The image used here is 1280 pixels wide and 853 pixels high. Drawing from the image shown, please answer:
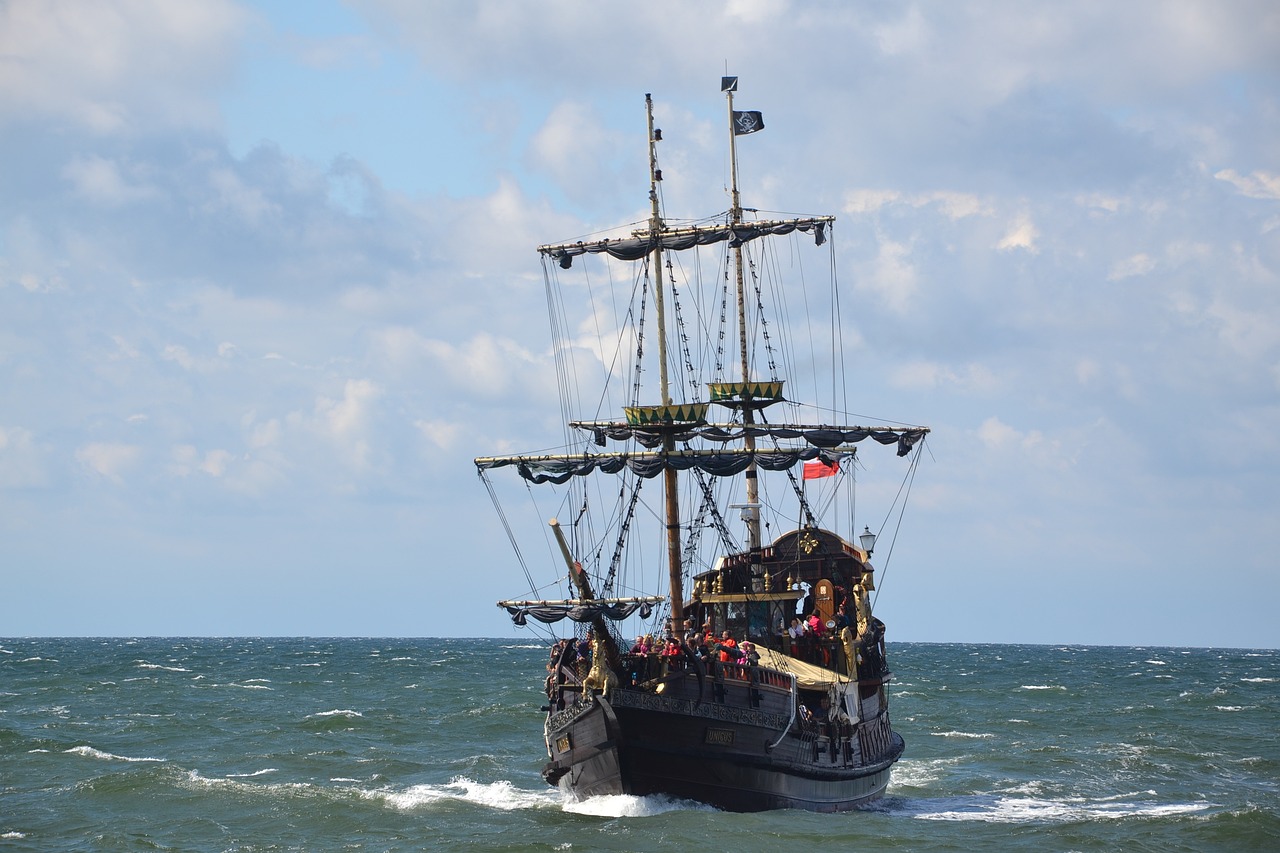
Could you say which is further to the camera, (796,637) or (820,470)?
(820,470)

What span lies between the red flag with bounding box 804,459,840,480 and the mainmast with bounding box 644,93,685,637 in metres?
7.83

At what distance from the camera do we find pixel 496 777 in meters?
49.8

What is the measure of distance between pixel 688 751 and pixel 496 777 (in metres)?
15.3

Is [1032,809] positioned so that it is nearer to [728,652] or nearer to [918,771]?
[918,771]

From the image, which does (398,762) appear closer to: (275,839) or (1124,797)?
(275,839)

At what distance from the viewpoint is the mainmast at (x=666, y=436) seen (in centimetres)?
4166

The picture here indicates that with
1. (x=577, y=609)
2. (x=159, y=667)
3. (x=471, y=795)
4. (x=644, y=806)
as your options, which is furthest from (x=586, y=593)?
(x=159, y=667)

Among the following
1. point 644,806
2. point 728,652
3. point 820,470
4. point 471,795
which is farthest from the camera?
point 820,470

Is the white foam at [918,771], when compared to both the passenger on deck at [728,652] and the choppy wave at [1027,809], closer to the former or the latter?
the choppy wave at [1027,809]

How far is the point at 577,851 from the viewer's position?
3328 centimetres

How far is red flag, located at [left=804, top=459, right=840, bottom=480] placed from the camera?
4947 cm

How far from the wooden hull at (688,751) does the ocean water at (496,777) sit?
0.58 m

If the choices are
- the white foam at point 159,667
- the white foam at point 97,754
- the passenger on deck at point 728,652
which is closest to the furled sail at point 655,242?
the passenger on deck at point 728,652

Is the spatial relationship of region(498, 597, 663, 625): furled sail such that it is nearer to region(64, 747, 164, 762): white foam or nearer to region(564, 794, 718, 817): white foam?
region(564, 794, 718, 817): white foam
